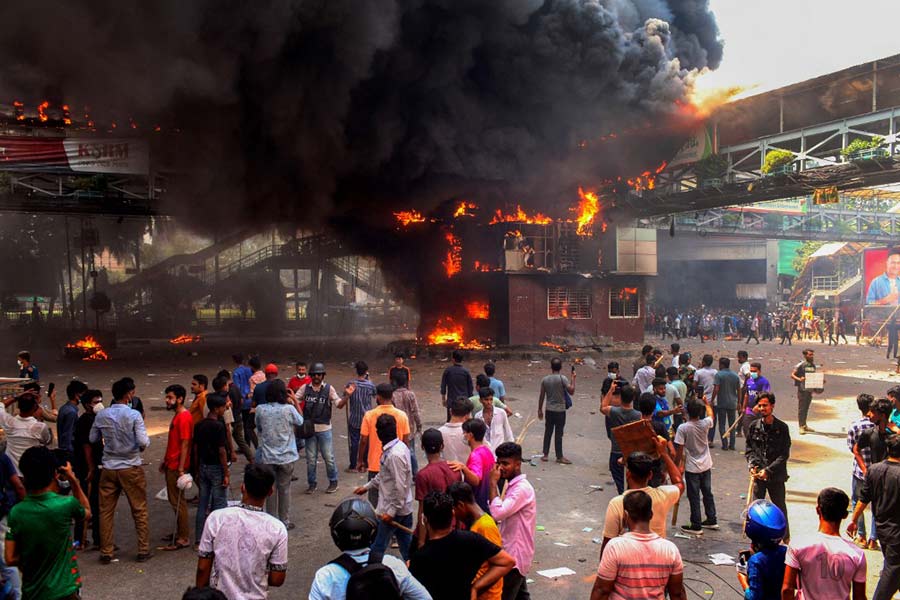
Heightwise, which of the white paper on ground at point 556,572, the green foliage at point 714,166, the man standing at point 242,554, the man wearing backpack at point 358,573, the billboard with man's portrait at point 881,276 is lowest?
the white paper on ground at point 556,572

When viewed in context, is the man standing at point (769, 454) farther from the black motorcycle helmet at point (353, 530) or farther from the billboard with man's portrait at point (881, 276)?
the billboard with man's portrait at point (881, 276)

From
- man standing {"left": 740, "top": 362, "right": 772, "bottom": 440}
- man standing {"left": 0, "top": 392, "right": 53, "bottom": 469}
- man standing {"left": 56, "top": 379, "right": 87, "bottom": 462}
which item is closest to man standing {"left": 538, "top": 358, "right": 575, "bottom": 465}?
man standing {"left": 740, "top": 362, "right": 772, "bottom": 440}

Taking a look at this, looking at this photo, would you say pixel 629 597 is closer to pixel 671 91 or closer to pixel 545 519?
pixel 545 519

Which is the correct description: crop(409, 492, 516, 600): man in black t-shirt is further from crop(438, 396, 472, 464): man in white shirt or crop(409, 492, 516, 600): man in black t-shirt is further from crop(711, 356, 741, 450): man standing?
crop(711, 356, 741, 450): man standing

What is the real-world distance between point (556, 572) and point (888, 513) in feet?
8.36

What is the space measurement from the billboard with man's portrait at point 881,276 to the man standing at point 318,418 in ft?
114

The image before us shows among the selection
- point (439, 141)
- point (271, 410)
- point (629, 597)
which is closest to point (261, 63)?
point (439, 141)

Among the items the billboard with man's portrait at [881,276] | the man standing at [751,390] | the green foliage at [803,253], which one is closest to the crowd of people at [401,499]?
the man standing at [751,390]

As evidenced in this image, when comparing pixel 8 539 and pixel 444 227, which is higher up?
pixel 444 227

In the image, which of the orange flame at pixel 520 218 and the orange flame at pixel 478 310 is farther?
the orange flame at pixel 478 310

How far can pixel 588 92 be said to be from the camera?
2217cm

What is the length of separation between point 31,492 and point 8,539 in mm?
267

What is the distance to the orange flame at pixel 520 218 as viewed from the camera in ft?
81.7

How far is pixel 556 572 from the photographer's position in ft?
18.6
